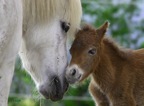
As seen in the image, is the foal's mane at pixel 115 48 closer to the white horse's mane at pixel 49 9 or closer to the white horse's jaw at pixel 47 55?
the white horse's mane at pixel 49 9

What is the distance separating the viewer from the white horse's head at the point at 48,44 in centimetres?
432

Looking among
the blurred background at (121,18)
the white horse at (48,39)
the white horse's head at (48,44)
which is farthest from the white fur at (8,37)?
the blurred background at (121,18)

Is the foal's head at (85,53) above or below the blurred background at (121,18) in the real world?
above

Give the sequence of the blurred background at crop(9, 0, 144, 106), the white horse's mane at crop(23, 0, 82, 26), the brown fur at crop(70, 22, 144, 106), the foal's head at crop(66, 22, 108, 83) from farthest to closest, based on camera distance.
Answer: the blurred background at crop(9, 0, 144, 106)
the brown fur at crop(70, 22, 144, 106)
the foal's head at crop(66, 22, 108, 83)
the white horse's mane at crop(23, 0, 82, 26)

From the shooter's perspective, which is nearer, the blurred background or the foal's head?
the foal's head

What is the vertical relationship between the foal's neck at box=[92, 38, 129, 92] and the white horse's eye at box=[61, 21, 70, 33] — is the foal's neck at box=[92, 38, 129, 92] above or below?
below

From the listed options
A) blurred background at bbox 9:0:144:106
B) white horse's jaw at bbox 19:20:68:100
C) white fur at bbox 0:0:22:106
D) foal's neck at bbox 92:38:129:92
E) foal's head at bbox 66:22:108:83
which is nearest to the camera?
white fur at bbox 0:0:22:106

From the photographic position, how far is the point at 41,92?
4.45 metres

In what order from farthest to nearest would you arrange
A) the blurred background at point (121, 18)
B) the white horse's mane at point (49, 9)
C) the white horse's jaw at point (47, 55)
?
1. the blurred background at point (121, 18)
2. the white horse's jaw at point (47, 55)
3. the white horse's mane at point (49, 9)

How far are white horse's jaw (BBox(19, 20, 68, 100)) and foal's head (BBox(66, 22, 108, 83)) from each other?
0.28 feet

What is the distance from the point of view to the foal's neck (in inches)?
191

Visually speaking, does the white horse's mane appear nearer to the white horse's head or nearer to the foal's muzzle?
the white horse's head

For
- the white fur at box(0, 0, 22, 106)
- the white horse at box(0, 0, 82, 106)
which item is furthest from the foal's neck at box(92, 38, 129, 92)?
the white fur at box(0, 0, 22, 106)

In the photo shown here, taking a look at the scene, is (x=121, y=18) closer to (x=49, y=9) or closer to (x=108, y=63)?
(x=108, y=63)
